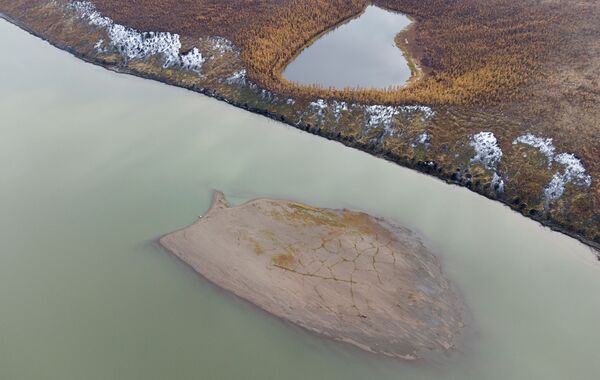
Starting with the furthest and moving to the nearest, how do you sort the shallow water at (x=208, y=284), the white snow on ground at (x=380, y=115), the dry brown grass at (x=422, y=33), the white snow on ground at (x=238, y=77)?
the white snow on ground at (x=238, y=77) < the dry brown grass at (x=422, y=33) < the white snow on ground at (x=380, y=115) < the shallow water at (x=208, y=284)

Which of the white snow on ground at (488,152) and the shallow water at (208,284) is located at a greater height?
the white snow on ground at (488,152)

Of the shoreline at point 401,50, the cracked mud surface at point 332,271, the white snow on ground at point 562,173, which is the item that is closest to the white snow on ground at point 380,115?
the shoreline at point 401,50

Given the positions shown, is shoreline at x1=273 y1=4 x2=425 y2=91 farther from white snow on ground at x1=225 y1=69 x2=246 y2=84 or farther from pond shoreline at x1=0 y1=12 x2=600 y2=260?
pond shoreline at x1=0 y1=12 x2=600 y2=260

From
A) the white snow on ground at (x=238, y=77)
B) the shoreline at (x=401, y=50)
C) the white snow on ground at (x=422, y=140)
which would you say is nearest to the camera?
the white snow on ground at (x=422, y=140)

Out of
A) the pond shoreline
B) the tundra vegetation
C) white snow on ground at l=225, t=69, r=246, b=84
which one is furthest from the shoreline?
the pond shoreline

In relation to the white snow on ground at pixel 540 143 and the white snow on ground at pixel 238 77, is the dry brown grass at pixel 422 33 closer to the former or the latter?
the white snow on ground at pixel 238 77

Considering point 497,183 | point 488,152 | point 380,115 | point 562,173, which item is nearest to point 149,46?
point 380,115
